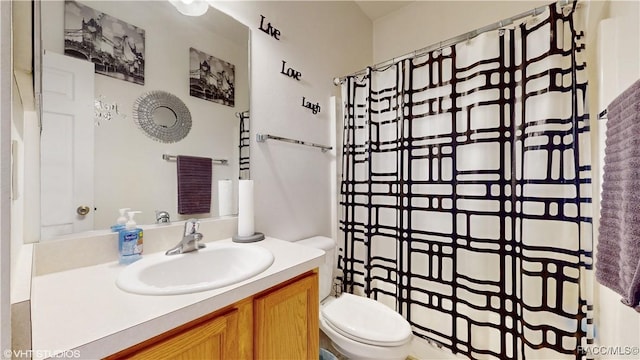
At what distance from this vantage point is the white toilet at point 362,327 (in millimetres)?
1073

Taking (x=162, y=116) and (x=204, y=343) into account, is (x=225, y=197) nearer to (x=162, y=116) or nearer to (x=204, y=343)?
(x=162, y=116)

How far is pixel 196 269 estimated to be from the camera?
A: 3.16 ft

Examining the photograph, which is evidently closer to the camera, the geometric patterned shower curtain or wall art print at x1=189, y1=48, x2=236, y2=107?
the geometric patterned shower curtain

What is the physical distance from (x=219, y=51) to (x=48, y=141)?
0.78 meters

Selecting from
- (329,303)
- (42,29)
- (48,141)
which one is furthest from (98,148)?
(329,303)

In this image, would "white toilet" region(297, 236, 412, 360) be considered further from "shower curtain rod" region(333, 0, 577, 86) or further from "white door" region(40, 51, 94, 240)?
"shower curtain rod" region(333, 0, 577, 86)

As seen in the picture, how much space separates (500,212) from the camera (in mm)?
1171

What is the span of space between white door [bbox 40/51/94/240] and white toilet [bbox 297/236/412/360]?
1.06m

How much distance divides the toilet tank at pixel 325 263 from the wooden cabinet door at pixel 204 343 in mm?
747

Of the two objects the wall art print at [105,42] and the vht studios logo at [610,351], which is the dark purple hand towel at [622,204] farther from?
the wall art print at [105,42]

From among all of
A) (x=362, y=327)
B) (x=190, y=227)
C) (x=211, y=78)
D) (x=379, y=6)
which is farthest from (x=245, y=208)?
(x=379, y=6)

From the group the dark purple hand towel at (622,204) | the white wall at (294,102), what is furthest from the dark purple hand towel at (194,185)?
the dark purple hand towel at (622,204)

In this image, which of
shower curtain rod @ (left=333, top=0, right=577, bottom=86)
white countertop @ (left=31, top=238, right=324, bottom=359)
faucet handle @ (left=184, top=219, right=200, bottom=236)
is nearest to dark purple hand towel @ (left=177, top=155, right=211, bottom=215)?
faucet handle @ (left=184, top=219, right=200, bottom=236)

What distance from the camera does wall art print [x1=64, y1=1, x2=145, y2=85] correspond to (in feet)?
2.81
